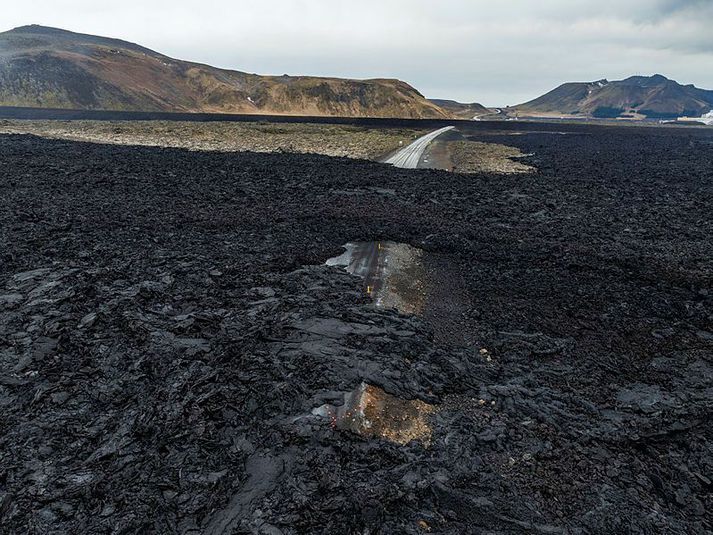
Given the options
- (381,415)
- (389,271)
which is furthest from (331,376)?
(389,271)

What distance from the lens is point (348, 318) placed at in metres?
10.9

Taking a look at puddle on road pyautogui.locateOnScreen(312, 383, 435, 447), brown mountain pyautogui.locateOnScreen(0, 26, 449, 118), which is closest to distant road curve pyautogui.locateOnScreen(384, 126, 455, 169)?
puddle on road pyautogui.locateOnScreen(312, 383, 435, 447)

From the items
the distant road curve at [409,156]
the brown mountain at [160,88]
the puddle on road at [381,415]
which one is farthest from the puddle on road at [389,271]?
the brown mountain at [160,88]

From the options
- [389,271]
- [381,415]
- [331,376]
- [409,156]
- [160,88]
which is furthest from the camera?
[160,88]

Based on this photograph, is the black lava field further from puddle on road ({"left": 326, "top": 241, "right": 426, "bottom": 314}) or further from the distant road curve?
the distant road curve

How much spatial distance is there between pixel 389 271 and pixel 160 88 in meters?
173

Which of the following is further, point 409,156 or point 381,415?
point 409,156

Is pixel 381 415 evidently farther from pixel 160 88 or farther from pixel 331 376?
pixel 160 88

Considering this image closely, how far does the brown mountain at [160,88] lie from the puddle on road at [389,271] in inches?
5584

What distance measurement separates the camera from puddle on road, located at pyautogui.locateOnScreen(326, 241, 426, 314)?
1237cm

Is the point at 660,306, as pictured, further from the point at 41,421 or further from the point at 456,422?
the point at 41,421

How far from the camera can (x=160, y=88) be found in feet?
511

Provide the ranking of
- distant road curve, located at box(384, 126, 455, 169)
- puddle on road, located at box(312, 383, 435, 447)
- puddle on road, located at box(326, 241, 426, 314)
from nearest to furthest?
puddle on road, located at box(312, 383, 435, 447) < puddle on road, located at box(326, 241, 426, 314) < distant road curve, located at box(384, 126, 455, 169)

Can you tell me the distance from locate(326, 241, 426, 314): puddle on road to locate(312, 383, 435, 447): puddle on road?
3.83m
